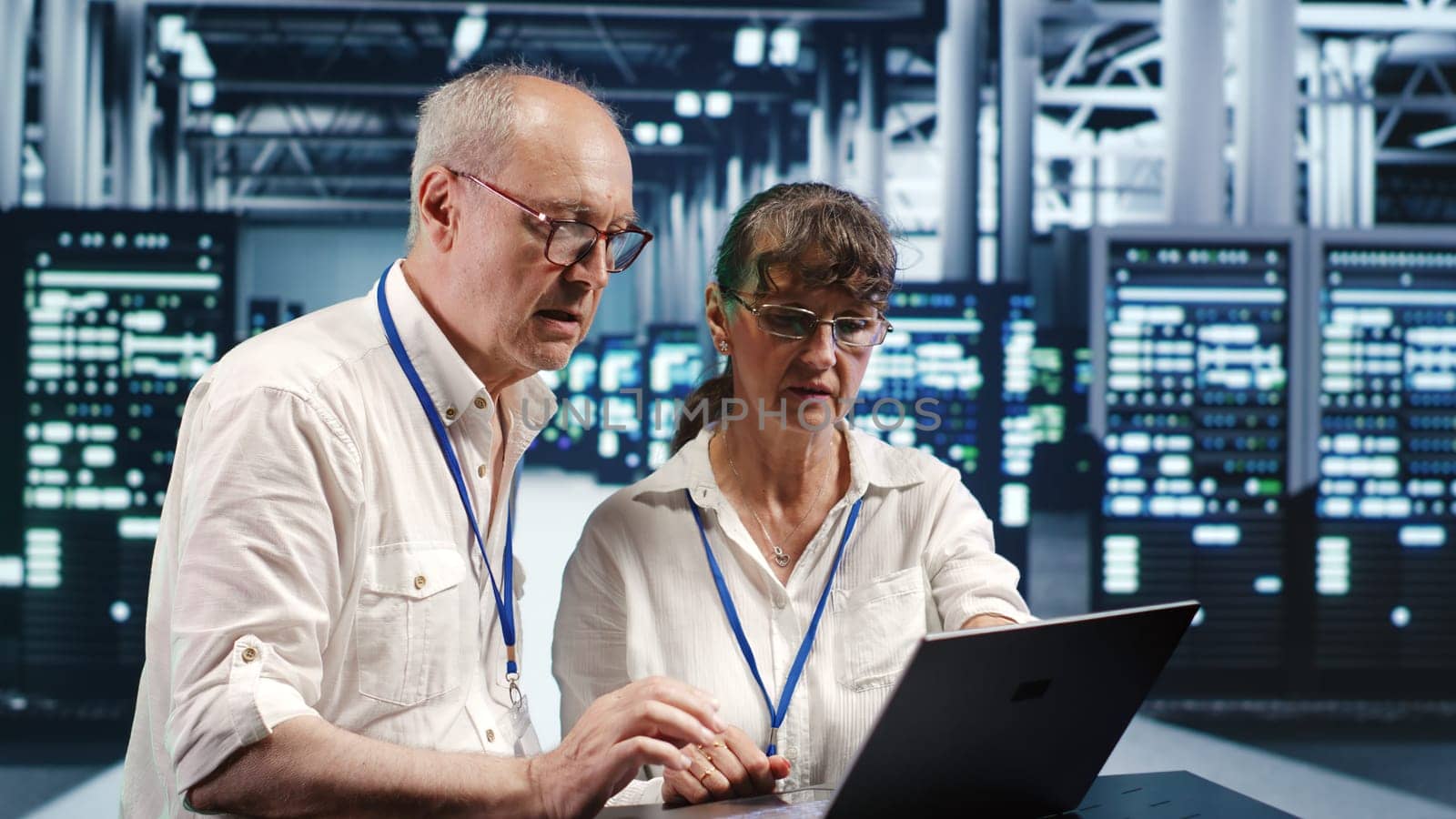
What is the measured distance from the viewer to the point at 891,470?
164cm

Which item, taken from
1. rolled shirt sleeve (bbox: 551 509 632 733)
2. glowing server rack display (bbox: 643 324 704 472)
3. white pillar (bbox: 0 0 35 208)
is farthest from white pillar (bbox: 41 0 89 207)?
rolled shirt sleeve (bbox: 551 509 632 733)

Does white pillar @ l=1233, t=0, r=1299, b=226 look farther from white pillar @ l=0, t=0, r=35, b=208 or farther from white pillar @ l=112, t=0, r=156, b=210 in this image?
white pillar @ l=0, t=0, r=35, b=208

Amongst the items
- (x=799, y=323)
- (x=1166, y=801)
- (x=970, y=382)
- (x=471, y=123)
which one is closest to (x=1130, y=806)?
(x=1166, y=801)

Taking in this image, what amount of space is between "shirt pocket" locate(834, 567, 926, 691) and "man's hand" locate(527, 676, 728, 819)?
0.45 meters

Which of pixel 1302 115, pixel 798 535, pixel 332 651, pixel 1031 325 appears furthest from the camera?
pixel 1302 115

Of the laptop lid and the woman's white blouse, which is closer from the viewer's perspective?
the laptop lid

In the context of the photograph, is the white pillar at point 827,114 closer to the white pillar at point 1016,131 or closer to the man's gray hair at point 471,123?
the white pillar at point 1016,131

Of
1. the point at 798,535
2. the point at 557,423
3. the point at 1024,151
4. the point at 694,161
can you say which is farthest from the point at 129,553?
the point at 1024,151

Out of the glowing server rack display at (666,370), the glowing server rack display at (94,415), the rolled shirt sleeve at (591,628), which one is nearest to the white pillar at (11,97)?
the glowing server rack display at (94,415)

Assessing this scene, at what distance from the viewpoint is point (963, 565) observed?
5.11 feet

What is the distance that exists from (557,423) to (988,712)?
3.80m

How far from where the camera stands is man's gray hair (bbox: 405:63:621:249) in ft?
4.22

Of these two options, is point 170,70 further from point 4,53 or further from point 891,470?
point 891,470

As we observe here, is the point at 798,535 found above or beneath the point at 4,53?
beneath
